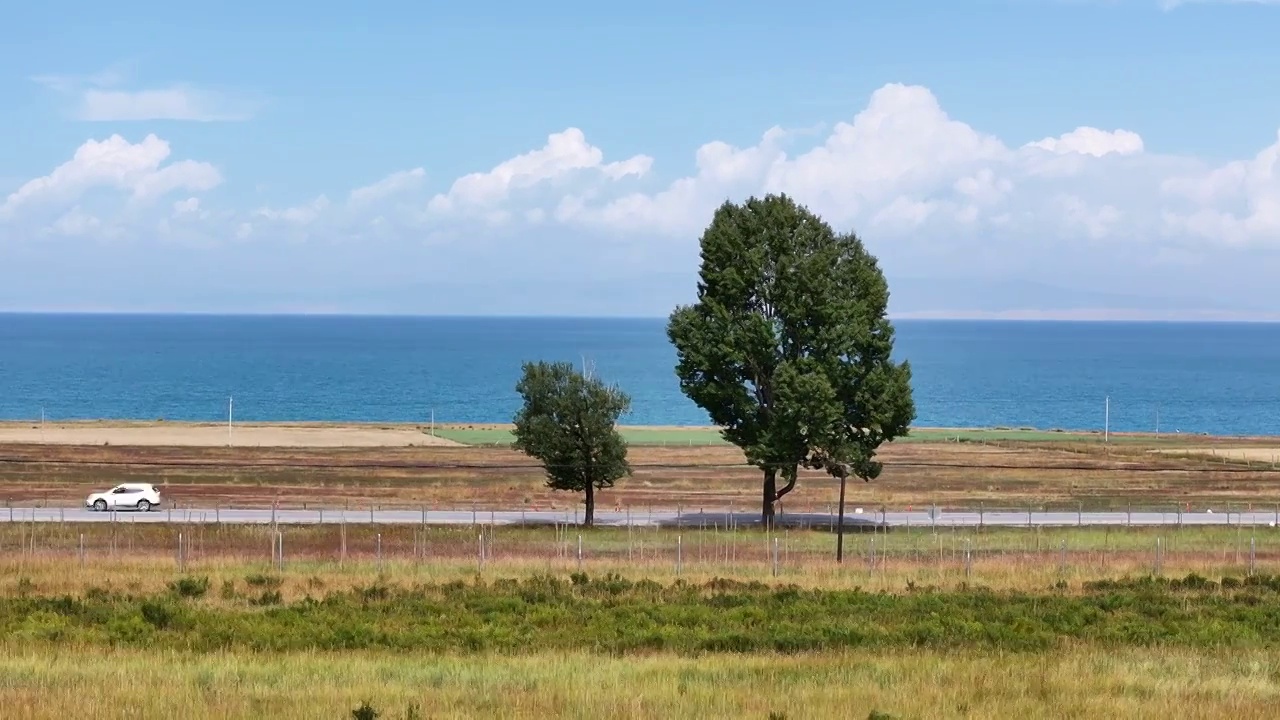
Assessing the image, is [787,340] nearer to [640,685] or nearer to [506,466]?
[506,466]

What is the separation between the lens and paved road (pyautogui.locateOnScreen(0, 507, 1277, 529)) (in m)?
64.1

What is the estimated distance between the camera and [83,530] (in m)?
57.9

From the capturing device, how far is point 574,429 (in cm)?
6544

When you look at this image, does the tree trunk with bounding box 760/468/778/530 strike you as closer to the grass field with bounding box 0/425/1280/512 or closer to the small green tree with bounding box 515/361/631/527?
the small green tree with bounding box 515/361/631/527

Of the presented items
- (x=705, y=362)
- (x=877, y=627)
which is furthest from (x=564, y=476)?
(x=877, y=627)

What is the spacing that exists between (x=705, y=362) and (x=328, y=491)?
91.8 ft

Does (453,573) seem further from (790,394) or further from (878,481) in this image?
(878,481)

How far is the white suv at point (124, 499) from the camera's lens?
68812 mm

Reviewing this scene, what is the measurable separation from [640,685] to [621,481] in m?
67.9

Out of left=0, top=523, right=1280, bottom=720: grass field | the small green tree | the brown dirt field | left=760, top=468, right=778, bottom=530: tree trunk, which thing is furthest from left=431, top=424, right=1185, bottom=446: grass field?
left=0, top=523, right=1280, bottom=720: grass field

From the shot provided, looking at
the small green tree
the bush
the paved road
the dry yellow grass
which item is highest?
the small green tree

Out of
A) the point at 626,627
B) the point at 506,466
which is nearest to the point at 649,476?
the point at 506,466

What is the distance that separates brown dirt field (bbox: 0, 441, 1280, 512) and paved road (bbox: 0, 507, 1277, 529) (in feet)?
13.0

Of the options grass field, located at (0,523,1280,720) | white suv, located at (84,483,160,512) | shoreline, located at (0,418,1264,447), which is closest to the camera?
grass field, located at (0,523,1280,720)
